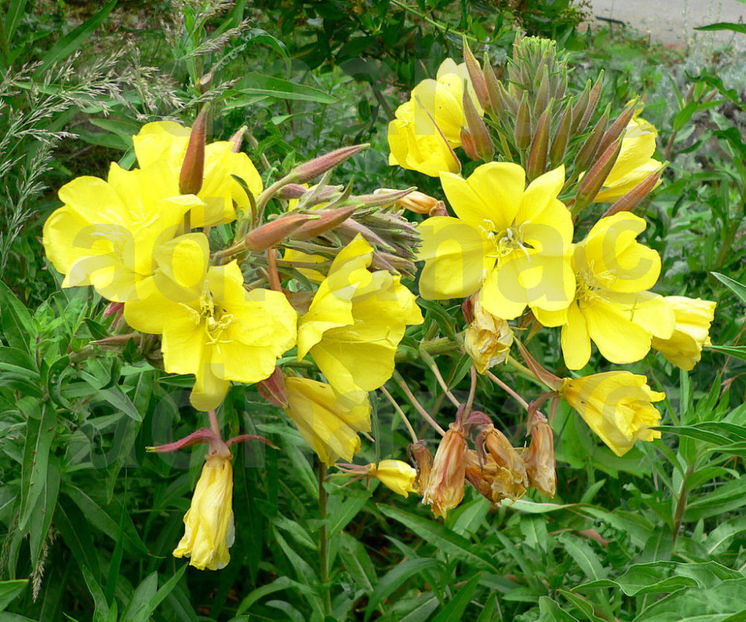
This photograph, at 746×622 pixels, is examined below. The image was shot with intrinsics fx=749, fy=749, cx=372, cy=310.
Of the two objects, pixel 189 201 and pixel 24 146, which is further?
pixel 24 146

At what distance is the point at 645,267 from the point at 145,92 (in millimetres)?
996

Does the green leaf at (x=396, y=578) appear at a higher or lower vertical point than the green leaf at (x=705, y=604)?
lower

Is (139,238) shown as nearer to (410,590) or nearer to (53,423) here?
(53,423)

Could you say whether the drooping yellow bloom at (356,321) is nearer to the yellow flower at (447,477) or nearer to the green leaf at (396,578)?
the yellow flower at (447,477)

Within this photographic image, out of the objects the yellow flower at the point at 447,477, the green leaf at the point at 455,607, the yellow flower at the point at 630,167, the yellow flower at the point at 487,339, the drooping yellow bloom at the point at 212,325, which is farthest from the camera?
the green leaf at the point at 455,607

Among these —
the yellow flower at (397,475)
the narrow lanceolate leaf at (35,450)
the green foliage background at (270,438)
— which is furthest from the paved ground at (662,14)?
the narrow lanceolate leaf at (35,450)

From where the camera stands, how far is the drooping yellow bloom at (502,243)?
1215 mm

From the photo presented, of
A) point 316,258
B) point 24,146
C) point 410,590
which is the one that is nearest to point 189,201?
point 316,258

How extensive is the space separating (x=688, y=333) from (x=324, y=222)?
27.1 inches

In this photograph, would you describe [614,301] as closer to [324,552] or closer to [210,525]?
[210,525]

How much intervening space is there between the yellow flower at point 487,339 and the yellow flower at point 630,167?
1.35ft

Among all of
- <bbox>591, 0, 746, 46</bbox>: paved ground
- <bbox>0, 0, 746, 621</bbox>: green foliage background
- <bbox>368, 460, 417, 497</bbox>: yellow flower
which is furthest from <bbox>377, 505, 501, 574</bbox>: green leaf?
<bbox>591, 0, 746, 46</bbox>: paved ground

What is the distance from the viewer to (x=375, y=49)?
8.94 ft

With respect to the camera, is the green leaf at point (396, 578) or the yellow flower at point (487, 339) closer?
the yellow flower at point (487, 339)
